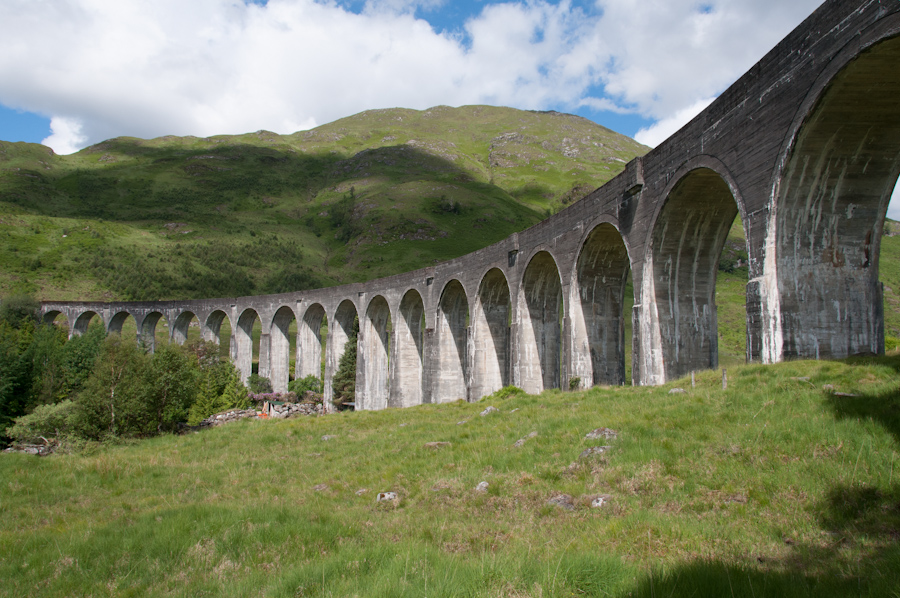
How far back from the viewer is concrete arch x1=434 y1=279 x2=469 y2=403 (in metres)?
26.4

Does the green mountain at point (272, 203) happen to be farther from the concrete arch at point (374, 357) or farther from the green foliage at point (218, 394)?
the concrete arch at point (374, 357)

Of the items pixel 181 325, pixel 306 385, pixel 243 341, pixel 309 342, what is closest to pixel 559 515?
pixel 309 342

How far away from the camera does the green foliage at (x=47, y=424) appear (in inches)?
824

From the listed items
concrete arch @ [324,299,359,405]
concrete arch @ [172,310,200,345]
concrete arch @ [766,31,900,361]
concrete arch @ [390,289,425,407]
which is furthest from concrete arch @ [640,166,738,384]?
concrete arch @ [172,310,200,345]

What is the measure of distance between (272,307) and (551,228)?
27.3 meters

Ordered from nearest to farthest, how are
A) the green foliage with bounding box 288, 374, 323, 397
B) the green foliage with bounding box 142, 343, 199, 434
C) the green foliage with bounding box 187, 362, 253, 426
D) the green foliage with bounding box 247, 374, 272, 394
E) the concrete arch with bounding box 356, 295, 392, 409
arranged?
the green foliage with bounding box 142, 343, 199, 434 < the concrete arch with bounding box 356, 295, 392, 409 < the green foliage with bounding box 187, 362, 253, 426 < the green foliage with bounding box 288, 374, 323, 397 < the green foliage with bounding box 247, 374, 272, 394

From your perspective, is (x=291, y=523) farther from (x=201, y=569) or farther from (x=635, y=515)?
(x=635, y=515)

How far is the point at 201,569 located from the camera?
178 inches

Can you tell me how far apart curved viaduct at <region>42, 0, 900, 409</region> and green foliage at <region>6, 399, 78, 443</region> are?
17437 millimetres

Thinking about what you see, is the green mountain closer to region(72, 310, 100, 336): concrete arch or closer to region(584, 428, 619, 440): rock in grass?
region(72, 310, 100, 336): concrete arch

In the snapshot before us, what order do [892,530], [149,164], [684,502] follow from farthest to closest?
[149,164]
[684,502]
[892,530]

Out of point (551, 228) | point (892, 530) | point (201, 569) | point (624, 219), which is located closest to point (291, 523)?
point (201, 569)

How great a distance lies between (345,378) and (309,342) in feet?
17.0

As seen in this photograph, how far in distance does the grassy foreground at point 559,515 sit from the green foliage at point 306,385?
29.3 meters
